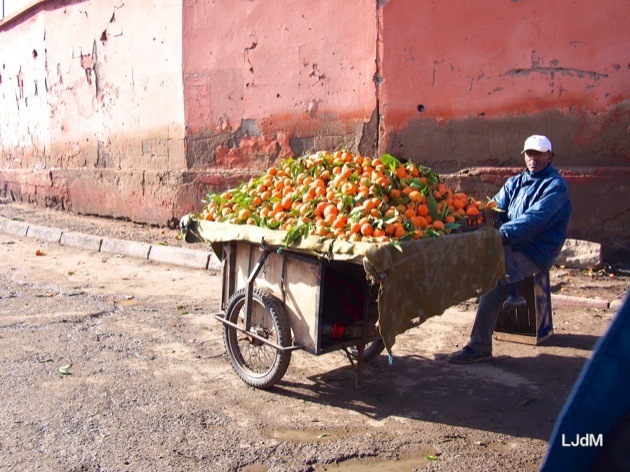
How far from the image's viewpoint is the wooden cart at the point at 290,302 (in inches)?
158

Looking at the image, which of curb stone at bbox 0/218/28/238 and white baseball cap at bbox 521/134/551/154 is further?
curb stone at bbox 0/218/28/238

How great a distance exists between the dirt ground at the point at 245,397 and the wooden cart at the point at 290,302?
0.31 m

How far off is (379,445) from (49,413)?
1.91 metres

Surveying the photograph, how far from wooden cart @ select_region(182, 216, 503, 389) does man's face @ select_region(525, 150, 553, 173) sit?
92 cm

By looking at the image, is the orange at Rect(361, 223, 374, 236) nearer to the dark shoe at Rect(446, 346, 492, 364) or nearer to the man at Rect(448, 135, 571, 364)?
the man at Rect(448, 135, 571, 364)

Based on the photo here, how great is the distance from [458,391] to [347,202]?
1.42 m

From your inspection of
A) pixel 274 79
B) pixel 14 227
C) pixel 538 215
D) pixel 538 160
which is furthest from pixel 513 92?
pixel 14 227

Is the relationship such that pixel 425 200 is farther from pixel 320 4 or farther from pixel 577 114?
pixel 320 4

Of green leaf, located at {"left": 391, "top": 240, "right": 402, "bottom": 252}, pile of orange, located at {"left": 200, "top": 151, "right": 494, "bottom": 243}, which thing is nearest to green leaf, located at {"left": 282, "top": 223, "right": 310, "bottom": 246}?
pile of orange, located at {"left": 200, "top": 151, "right": 494, "bottom": 243}

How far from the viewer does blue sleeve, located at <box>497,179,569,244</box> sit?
4.57 meters

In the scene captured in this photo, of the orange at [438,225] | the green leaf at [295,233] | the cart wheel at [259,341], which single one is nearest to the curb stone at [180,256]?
the cart wheel at [259,341]

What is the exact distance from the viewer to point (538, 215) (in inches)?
182

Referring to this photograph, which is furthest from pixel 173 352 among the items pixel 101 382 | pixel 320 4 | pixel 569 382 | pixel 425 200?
pixel 320 4

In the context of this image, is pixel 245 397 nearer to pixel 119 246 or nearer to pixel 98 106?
pixel 119 246
